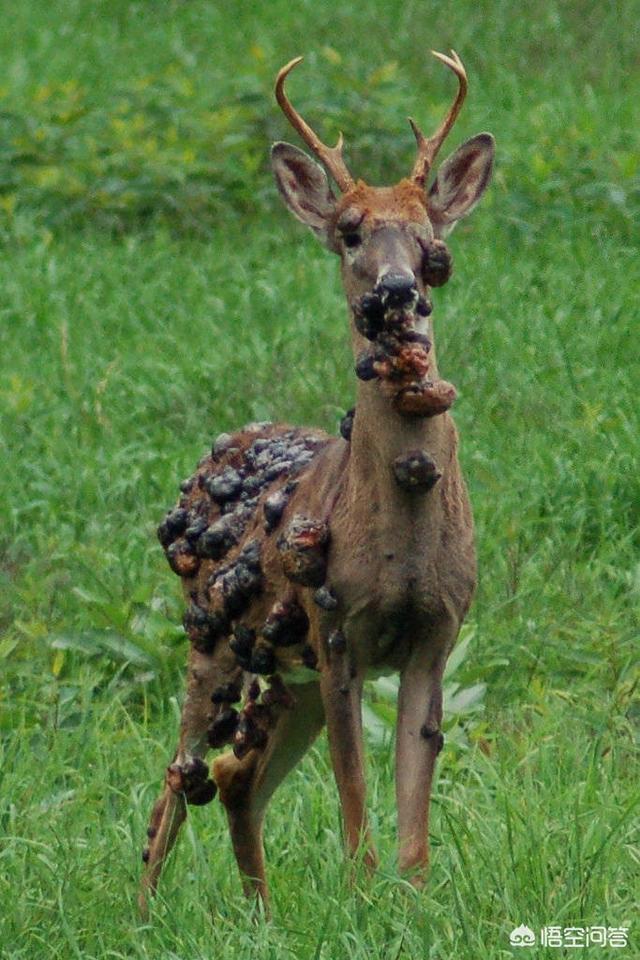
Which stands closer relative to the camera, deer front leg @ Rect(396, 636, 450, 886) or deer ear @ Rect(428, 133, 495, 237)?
deer front leg @ Rect(396, 636, 450, 886)

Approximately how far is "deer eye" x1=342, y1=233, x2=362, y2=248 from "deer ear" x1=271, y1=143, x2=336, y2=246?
0.66ft

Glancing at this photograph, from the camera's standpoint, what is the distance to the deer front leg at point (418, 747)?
14.8 feet

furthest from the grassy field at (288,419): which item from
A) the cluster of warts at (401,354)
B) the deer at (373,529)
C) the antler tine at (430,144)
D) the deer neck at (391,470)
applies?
the antler tine at (430,144)

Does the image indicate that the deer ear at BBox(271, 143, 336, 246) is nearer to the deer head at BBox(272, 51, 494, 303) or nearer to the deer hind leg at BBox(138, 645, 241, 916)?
the deer head at BBox(272, 51, 494, 303)

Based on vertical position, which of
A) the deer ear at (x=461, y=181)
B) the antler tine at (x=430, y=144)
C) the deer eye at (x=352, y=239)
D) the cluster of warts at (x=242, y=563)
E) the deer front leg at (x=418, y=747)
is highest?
the antler tine at (x=430, y=144)

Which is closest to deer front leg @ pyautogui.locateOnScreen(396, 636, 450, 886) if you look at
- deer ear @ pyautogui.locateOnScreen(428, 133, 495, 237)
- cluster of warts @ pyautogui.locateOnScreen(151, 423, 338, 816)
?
cluster of warts @ pyautogui.locateOnScreen(151, 423, 338, 816)

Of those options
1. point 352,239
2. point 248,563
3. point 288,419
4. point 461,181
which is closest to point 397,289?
point 352,239

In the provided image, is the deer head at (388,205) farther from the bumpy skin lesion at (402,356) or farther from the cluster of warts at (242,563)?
the cluster of warts at (242,563)

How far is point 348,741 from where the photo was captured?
14.8 ft

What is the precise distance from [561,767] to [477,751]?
37 cm

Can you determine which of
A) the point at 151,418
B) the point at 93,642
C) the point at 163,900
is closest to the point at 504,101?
the point at 151,418

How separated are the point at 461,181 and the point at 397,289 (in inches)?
23.7

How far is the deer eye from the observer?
448 cm

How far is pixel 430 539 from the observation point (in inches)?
174
